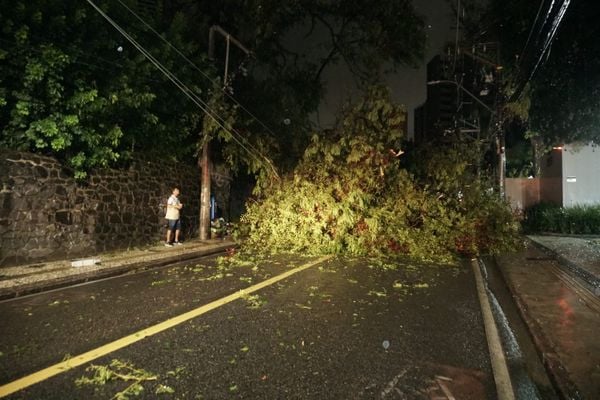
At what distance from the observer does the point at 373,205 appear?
13688 mm

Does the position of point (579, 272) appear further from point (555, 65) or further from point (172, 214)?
point (172, 214)

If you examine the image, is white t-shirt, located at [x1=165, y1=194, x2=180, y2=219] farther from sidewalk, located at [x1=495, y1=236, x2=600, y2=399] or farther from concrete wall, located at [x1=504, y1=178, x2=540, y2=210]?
concrete wall, located at [x1=504, y1=178, x2=540, y2=210]

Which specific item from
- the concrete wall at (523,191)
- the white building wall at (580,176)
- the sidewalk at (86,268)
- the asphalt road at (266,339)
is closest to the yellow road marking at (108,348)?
the asphalt road at (266,339)

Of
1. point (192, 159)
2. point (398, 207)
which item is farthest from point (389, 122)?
point (192, 159)

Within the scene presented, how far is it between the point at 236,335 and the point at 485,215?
1084 cm

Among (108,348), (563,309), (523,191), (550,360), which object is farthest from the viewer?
(523,191)

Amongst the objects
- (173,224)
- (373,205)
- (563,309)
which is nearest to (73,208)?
(173,224)

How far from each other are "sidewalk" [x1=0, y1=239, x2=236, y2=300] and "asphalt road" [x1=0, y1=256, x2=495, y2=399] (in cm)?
54

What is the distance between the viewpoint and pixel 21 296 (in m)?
6.93

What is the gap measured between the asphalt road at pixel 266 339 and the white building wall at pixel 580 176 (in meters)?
16.9

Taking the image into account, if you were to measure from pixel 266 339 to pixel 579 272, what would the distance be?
777 cm

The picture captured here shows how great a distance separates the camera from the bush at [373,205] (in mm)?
12602

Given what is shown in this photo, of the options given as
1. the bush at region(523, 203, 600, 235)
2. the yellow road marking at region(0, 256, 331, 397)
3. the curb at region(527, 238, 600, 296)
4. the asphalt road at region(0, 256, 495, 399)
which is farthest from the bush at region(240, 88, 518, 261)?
the bush at region(523, 203, 600, 235)

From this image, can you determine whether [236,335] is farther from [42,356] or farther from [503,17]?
[503,17]
